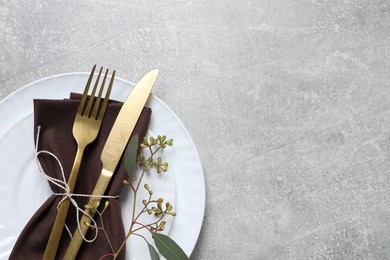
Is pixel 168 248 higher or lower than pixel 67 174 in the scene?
lower

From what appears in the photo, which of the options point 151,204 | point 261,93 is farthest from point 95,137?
point 261,93

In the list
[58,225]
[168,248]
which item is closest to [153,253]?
[168,248]

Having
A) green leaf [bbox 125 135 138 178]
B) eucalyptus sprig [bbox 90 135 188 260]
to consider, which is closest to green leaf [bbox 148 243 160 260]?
eucalyptus sprig [bbox 90 135 188 260]

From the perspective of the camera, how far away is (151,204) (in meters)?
0.77

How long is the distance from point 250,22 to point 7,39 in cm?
41

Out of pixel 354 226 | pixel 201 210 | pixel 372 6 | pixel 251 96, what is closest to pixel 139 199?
pixel 201 210

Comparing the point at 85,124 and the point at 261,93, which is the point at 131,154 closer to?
the point at 85,124

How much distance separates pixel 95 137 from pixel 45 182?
10 cm

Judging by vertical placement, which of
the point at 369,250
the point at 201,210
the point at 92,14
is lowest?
the point at 369,250

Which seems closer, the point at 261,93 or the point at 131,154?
the point at 131,154

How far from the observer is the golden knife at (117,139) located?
746 millimetres

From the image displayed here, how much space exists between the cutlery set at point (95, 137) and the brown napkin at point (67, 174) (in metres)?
0.01

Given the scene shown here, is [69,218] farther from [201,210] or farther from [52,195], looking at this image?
[201,210]

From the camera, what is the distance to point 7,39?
0.85 m
